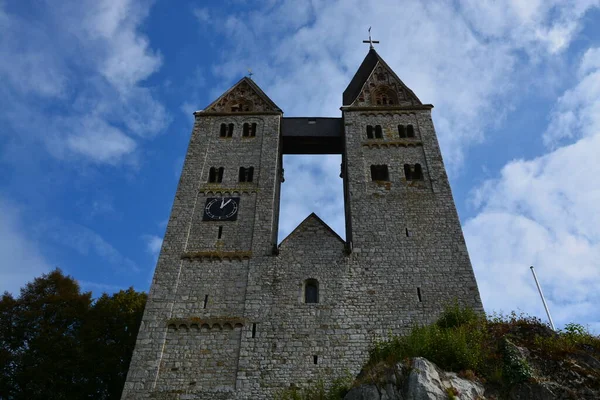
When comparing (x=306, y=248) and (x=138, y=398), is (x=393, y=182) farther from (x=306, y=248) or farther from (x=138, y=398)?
(x=138, y=398)

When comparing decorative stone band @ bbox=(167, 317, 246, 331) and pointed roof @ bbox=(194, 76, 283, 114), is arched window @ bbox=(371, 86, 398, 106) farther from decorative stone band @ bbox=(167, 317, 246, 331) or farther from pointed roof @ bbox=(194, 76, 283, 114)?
decorative stone band @ bbox=(167, 317, 246, 331)

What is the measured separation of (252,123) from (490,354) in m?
16.7

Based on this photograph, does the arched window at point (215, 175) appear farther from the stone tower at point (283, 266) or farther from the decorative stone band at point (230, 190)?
the decorative stone band at point (230, 190)

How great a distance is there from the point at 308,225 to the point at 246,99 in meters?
10.2

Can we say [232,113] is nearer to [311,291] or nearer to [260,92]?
[260,92]

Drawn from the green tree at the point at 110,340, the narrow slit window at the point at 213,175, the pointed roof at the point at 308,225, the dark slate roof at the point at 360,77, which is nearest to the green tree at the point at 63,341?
the green tree at the point at 110,340

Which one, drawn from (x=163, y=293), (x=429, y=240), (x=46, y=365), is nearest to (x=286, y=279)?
(x=163, y=293)

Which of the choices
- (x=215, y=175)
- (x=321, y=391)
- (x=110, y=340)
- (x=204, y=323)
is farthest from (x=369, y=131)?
(x=110, y=340)

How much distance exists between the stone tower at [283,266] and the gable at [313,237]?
0.05m

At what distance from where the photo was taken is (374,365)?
14406mm

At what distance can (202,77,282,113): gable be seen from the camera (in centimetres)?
2716

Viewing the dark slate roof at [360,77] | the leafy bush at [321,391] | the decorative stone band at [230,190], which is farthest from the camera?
the dark slate roof at [360,77]

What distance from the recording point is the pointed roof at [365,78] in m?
27.9

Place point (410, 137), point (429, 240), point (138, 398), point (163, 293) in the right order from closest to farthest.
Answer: point (138, 398)
point (163, 293)
point (429, 240)
point (410, 137)
